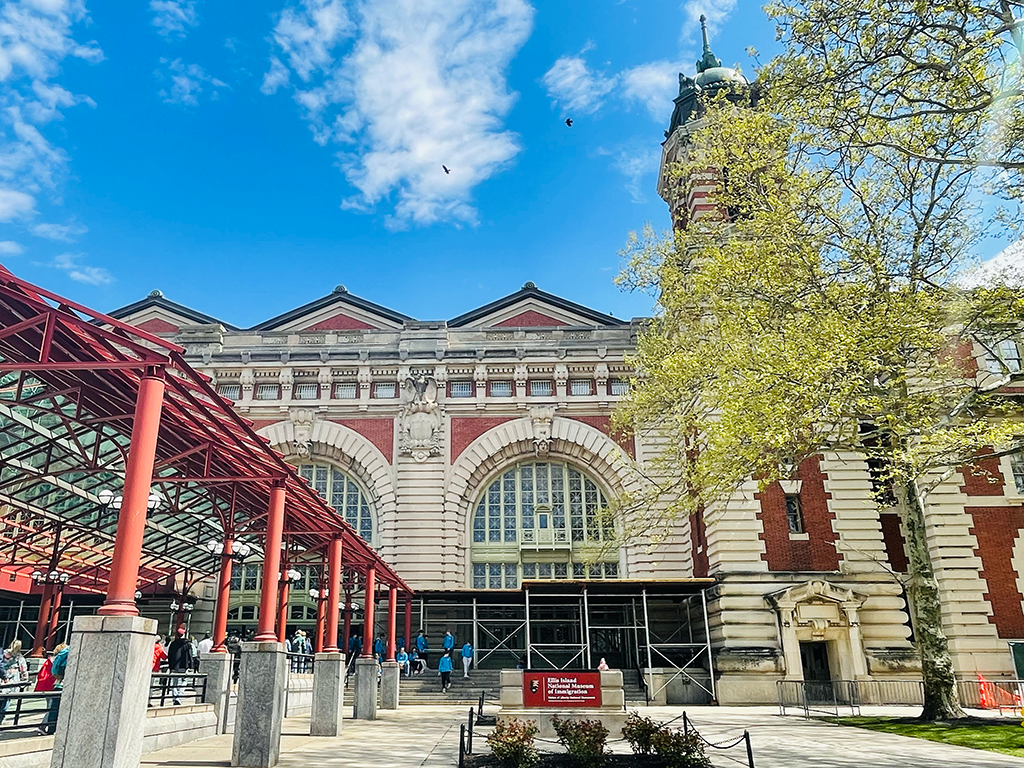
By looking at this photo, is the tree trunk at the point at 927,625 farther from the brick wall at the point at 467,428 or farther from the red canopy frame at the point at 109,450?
the brick wall at the point at 467,428

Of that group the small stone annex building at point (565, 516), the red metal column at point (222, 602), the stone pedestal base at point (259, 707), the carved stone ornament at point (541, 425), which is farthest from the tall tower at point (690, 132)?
the stone pedestal base at point (259, 707)

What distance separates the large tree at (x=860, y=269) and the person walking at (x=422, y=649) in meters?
15.0

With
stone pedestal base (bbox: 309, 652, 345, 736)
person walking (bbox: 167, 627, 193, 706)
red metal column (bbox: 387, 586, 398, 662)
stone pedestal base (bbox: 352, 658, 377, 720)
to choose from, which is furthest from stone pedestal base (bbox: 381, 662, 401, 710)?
stone pedestal base (bbox: 309, 652, 345, 736)

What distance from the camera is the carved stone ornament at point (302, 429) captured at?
37.5 meters

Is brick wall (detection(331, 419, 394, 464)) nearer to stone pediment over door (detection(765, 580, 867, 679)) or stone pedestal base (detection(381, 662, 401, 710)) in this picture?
stone pedestal base (detection(381, 662, 401, 710))

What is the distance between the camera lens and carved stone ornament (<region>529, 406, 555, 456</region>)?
1475 inches

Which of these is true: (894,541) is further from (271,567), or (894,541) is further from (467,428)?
(271,567)

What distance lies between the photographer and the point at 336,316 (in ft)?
137

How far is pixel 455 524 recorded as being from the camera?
118ft

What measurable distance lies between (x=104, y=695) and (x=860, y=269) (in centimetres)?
1895

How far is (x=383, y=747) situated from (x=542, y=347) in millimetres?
25910

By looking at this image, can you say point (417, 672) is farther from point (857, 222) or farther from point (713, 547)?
point (857, 222)

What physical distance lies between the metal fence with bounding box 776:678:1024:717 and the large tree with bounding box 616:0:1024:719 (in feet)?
28.7

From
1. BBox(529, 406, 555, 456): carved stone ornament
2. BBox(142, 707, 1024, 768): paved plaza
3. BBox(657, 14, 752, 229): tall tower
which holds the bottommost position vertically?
BBox(142, 707, 1024, 768): paved plaza
